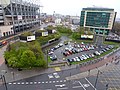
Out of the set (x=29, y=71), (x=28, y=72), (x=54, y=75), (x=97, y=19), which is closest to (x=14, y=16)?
(x=29, y=71)

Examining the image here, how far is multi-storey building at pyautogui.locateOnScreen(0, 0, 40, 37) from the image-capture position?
73.7m

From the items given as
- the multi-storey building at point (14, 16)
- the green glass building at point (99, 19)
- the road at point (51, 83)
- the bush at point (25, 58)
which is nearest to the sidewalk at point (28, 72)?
the road at point (51, 83)

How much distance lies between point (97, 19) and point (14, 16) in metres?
68.6

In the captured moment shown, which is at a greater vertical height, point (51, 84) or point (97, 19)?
point (97, 19)

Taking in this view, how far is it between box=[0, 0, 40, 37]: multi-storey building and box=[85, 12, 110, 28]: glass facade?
5530cm

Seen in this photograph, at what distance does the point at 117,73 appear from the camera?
36.2 metres

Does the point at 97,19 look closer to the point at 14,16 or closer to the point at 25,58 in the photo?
the point at 14,16

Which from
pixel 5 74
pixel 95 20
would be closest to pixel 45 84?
pixel 5 74

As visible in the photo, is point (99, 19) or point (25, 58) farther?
point (99, 19)

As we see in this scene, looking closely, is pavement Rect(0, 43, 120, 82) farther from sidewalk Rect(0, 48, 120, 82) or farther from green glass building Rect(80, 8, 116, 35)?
green glass building Rect(80, 8, 116, 35)

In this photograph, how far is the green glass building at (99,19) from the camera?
9077cm

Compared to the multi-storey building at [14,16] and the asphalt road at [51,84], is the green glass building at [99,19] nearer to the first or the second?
the multi-storey building at [14,16]

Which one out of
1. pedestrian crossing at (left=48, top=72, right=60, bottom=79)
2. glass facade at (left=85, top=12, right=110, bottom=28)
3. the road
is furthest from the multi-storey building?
glass facade at (left=85, top=12, right=110, bottom=28)

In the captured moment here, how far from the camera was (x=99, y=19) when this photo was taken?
9506 centimetres
